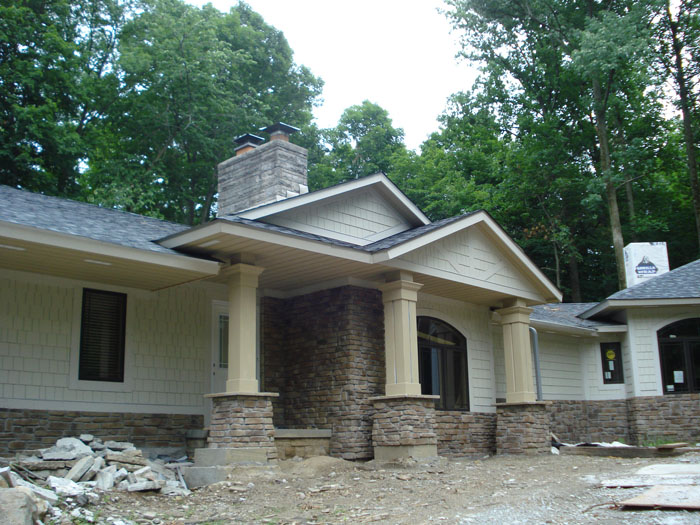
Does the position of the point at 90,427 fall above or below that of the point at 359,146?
below

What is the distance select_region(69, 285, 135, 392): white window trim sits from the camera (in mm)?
10266

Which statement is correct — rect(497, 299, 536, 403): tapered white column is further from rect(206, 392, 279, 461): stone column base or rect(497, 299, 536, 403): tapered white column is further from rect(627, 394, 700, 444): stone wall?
rect(206, 392, 279, 461): stone column base

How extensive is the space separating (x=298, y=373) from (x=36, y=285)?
4.50 m

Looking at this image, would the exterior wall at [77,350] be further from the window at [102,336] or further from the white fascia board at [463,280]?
the white fascia board at [463,280]

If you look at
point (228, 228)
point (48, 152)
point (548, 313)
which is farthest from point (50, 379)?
point (48, 152)

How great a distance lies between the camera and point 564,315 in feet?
61.8

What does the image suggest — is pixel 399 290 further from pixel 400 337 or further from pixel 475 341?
pixel 475 341

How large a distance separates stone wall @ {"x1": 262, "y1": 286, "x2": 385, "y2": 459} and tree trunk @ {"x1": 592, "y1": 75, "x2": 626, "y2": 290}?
14.8m

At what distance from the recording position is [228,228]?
9523 mm

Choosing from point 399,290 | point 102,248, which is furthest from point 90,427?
point 399,290

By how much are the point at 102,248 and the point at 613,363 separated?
13.3 meters

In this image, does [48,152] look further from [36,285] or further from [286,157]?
[36,285]

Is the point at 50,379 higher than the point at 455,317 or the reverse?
the reverse

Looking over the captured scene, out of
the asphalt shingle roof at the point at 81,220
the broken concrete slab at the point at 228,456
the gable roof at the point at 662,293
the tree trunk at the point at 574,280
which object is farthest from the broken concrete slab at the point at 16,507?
the tree trunk at the point at 574,280
